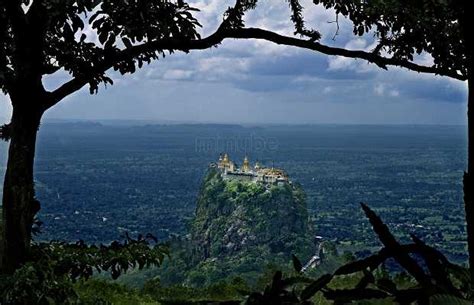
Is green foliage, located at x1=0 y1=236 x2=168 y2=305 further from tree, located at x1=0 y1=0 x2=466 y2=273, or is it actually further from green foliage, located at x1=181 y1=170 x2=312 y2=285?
green foliage, located at x1=181 y1=170 x2=312 y2=285

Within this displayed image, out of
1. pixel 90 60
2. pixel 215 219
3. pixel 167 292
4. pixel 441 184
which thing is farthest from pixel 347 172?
pixel 90 60

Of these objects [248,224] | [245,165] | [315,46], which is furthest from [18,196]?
[245,165]

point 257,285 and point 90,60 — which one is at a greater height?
point 90,60

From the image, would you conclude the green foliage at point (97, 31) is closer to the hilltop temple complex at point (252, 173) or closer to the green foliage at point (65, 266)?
the green foliage at point (65, 266)

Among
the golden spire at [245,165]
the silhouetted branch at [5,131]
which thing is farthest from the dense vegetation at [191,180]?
the golden spire at [245,165]

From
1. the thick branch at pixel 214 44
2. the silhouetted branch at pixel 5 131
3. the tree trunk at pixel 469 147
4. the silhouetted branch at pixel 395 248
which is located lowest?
the silhouetted branch at pixel 5 131

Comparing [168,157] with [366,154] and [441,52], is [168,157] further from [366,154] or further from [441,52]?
[441,52]
